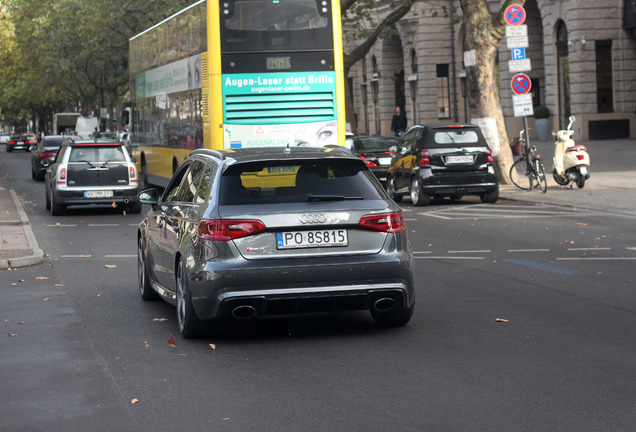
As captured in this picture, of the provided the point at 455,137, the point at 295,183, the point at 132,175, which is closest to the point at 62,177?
the point at 132,175

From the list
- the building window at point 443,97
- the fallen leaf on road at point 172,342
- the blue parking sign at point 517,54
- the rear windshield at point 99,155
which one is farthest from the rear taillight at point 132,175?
the building window at point 443,97

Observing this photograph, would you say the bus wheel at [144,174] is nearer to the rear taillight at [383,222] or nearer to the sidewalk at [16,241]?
the sidewalk at [16,241]

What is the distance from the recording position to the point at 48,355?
313 inches

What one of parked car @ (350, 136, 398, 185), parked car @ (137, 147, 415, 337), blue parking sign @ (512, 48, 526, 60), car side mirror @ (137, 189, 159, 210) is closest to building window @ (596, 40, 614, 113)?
parked car @ (350, 136, 398, 185)

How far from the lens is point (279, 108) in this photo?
20406 millimetres

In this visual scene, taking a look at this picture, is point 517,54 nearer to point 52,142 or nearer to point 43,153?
point 43,153

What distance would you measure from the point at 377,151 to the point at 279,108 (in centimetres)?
711

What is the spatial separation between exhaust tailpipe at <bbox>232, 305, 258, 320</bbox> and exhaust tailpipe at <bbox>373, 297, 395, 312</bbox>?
0.89m

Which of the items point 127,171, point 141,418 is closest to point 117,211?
point 127,171

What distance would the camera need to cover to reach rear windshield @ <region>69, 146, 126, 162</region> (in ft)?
73.2

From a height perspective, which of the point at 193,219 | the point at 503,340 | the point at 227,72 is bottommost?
the point at 503,340

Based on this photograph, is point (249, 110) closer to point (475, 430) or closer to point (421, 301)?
point (421, 301)

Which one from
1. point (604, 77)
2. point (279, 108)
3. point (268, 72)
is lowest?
point (279, 108)

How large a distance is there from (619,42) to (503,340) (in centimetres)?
3538
